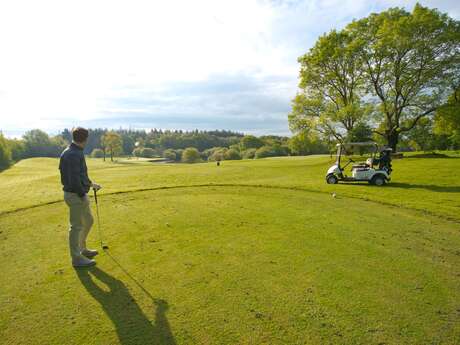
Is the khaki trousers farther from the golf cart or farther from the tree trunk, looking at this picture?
the tree trunk

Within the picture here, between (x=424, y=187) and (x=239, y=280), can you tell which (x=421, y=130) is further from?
(x=239, y=280)

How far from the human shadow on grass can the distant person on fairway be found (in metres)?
0.83

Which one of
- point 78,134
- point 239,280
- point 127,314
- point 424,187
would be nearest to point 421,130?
point 424,187

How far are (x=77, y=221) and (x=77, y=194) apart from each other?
1.90ft

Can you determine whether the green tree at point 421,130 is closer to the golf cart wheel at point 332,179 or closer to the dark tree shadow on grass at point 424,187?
the dark tree shadow on grass at point 424,187

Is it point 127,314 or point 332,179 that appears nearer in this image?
point 127,314

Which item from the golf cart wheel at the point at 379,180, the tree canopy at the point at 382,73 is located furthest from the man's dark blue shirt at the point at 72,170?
the tree canopy at the point at 382,73

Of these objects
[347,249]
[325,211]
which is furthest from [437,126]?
[347,249]

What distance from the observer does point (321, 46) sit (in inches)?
1321

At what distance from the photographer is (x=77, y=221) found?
5574 millimetres

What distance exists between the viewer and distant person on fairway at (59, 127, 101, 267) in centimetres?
536

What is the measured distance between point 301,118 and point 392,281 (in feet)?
109

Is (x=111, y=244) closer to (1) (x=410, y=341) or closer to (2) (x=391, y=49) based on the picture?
(1) (x=410, y=341)

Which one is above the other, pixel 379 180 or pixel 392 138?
pixel 392 138
